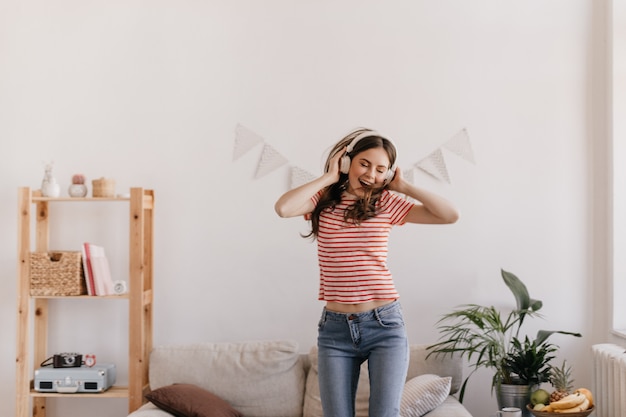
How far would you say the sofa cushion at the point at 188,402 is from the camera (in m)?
3.40

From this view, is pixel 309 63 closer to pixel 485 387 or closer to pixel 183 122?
pixel 183 122

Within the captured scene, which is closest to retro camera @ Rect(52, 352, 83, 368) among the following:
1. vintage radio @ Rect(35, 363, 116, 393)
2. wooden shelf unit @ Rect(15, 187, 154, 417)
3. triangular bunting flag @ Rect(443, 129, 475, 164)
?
vintage radio @ Rect(35, 363, 116, 393)

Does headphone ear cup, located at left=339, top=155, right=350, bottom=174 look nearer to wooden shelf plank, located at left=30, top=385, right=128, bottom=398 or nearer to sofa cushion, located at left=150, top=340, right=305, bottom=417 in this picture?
sofa cushion, located at left=150, top=340, right=305, bottom=417

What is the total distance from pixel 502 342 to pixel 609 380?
48cm

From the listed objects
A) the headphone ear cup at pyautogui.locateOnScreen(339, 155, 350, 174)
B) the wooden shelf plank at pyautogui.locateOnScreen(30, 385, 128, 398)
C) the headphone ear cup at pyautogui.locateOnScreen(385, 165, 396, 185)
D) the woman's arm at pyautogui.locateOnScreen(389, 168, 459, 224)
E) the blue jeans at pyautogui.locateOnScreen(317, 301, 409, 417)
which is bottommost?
the wooden shelf plank at pyautogui.locateOnScreen(30, 385, 128, 398)

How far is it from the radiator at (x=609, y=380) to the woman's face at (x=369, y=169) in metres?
1.49

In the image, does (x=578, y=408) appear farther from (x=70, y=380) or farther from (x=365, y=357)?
(x=70, y=380)

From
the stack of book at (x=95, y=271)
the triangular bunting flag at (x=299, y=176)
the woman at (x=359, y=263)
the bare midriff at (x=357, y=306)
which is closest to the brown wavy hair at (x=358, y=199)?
the woman at (x=359, y=263)

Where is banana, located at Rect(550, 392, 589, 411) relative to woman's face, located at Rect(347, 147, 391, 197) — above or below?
below

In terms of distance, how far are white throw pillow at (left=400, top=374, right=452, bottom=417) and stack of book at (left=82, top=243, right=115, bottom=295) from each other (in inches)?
58.8

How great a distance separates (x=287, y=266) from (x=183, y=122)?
895mm

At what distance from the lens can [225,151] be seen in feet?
13.4

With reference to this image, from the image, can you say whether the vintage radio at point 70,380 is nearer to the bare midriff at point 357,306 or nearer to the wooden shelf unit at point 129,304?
the wooden shelf unit at point 129,304

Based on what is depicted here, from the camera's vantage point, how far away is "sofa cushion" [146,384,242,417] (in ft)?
11.1
